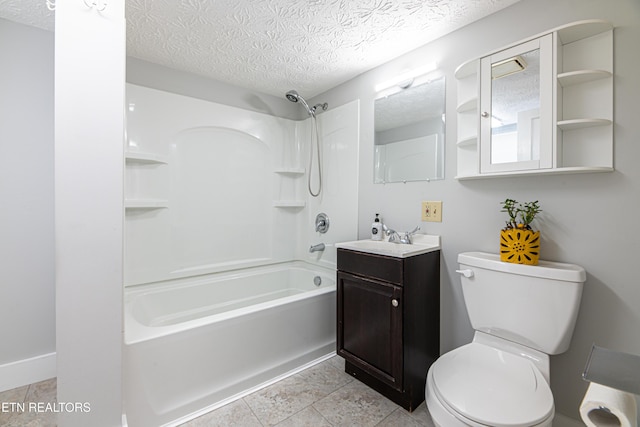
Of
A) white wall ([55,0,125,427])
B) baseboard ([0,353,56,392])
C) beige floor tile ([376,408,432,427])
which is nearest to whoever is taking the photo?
white wall ([55,0,125,427])

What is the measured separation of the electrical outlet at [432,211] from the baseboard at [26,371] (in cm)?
273

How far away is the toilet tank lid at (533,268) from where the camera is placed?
1186 millimetres

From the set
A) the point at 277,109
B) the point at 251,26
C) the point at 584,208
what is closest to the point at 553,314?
the point at 584,208

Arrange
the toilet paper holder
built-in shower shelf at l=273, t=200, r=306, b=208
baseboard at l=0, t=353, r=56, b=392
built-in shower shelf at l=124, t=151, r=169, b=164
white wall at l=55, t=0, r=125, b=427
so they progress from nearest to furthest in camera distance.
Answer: the toilet paper holder, white wall at l=55, t=0, r=125, b=427, baseboard at l=0, t=353, r=56, b=392, built-in shower shelf at l=124, t=151, r=169, b=164, built-in shower shelf at l=273, t=200, r=306, b=208

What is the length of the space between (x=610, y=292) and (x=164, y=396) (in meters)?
2.21

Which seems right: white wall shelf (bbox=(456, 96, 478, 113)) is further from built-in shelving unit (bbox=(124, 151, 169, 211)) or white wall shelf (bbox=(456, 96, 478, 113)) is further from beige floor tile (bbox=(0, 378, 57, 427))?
beige floor tile (bbox=(0, 378, 57, 427))

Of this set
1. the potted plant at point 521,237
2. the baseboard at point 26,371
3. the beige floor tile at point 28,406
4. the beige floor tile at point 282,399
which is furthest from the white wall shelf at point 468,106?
the baseboard at point 26,371

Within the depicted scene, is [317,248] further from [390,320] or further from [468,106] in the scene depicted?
[468,106]

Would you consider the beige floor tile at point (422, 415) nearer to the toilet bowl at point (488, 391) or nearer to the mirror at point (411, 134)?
the toilet bowl at point (488, 391)

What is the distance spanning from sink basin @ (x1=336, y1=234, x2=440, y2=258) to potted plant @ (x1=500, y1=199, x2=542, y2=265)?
1.38ft

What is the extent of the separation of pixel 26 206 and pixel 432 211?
105 inches

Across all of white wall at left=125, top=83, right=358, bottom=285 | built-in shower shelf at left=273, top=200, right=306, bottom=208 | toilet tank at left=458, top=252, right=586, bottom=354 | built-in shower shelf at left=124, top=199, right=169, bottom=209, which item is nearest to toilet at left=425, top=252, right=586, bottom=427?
toilet tank at left=458, top=252, right=586, bottom=354

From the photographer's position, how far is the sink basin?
159cm

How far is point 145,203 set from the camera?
81.1 inches
